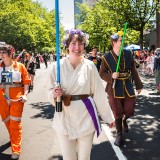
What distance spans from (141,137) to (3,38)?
3094 cm

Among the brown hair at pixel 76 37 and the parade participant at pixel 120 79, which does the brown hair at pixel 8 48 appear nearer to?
the parade participant at pixel 120 79

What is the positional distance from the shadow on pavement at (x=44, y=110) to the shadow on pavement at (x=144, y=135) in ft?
7.28

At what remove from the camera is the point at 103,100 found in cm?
342

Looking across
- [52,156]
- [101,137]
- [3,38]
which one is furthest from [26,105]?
[3,38]

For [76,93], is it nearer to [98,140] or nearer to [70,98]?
[70,98]

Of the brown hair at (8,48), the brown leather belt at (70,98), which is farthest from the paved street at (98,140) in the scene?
the brown hair at (8,48)

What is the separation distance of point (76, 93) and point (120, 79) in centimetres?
248

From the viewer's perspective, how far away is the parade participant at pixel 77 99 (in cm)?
332

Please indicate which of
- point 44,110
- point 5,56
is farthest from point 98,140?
point 44,110

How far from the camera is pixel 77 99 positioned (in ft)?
10.9

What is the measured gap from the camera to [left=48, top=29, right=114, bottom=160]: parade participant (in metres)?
3.32

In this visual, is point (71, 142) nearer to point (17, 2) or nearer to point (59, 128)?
point (59, 128)

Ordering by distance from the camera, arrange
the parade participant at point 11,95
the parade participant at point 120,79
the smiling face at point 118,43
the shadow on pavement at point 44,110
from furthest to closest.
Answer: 1. the shadow on pavement at point 44,110
2. the parade participant at point 120,79
3. the smiling face at point 118,43
4. the parade participant at point 11,95

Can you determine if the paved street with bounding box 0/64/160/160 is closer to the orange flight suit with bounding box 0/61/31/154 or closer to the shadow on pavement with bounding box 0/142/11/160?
the shadow on pavement with bounding box 0/142/11/160
